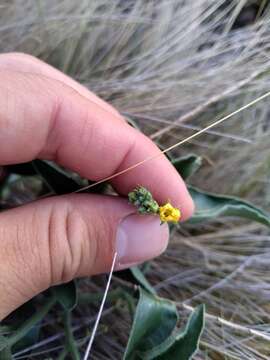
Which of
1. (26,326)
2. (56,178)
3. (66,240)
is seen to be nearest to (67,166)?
(56,178)

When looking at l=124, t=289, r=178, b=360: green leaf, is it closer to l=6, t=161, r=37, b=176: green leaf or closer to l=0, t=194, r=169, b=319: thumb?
l=0, t=194, r=169, b=319: thumb

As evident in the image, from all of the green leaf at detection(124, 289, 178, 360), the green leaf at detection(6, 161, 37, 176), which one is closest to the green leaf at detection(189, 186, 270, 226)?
the green leaf at detection(124, 289, 178, 360)

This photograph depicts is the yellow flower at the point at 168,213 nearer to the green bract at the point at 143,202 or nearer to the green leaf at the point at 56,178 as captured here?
the green bract at the point at 143,202

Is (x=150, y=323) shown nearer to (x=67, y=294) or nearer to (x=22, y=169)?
(x=67, y=294)

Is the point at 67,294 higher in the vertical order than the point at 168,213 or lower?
lower

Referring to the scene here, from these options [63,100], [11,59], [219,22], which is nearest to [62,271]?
[63,100]

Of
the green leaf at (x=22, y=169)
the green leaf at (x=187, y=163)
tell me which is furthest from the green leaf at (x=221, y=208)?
the green leaf at (x=22, y=169)
